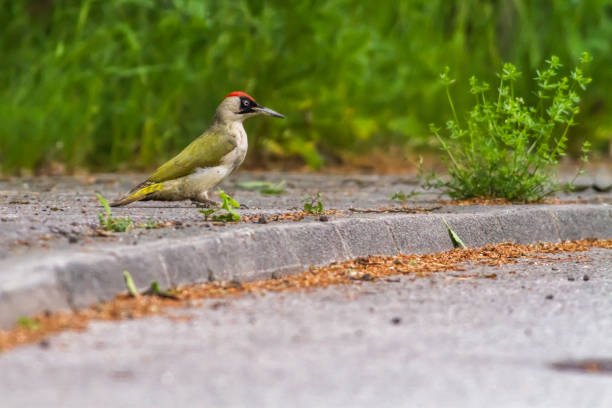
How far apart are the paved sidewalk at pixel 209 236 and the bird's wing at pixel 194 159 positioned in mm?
226

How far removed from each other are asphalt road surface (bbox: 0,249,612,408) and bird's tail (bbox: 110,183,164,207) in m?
1.98

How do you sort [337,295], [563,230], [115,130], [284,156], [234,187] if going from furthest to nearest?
1. [284,156]
2. [115,130]
3. [234,187]
4. [563,230]
5. [337,295]

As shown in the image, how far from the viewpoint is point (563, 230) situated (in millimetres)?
7016

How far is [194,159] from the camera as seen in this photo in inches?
253

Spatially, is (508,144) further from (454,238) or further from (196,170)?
(196,170)

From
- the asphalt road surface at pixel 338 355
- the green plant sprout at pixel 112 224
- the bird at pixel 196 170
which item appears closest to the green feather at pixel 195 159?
the bird at pixel 196 170

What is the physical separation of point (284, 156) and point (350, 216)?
19.7 ft

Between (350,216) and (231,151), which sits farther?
(231,151)

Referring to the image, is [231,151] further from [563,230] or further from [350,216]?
[563,230]

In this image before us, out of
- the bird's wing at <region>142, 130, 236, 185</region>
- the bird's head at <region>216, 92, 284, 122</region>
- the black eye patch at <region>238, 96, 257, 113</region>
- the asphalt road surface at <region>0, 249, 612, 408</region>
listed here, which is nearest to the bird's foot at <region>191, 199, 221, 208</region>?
the bird's wing at <region>142, 130, 236, 185</region>

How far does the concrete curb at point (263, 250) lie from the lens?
13.0 ft

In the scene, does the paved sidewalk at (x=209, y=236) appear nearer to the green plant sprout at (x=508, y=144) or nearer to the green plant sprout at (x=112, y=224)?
the green plant sprout at (x=112, y=224)

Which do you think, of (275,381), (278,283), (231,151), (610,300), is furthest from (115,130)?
(275,381)

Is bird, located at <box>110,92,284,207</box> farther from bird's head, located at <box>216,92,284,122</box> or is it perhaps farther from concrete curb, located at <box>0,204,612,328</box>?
concrete curb, located at <box>0,204,612,328</box>
